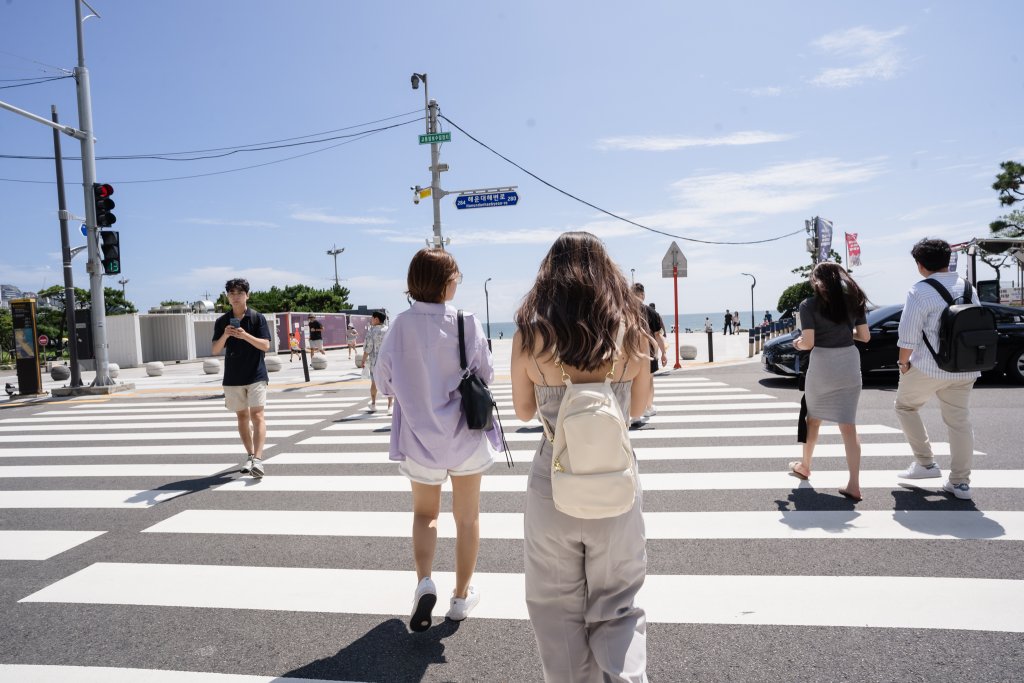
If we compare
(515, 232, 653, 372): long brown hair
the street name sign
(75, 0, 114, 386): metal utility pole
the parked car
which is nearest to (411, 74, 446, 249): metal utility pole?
the street name sign

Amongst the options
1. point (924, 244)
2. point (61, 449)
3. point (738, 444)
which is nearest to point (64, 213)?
point (61, 449)

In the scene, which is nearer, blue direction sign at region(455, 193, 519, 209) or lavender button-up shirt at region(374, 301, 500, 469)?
lavender button-up shirt at region(374, 301, 500, 469)

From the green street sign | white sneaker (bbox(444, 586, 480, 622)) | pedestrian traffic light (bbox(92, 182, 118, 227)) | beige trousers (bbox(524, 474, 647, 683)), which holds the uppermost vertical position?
the green street sign

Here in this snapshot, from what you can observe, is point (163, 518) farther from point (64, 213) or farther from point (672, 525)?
point (64, 213)

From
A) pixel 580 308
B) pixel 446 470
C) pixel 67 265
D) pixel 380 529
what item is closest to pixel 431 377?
pixel 446 470

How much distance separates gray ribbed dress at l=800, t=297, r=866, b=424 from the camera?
14.9ft

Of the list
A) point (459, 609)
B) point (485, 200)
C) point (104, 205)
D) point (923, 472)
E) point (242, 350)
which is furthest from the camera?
point (485, 200)

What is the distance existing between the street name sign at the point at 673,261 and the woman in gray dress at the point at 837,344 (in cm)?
1160

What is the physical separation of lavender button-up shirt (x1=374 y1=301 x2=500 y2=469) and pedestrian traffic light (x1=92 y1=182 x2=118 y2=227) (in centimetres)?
1453

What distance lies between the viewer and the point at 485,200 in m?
16.8

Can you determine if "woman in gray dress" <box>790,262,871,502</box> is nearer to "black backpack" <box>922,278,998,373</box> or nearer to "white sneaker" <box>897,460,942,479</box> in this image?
"black backpack" <box>922,278,998,373</box>

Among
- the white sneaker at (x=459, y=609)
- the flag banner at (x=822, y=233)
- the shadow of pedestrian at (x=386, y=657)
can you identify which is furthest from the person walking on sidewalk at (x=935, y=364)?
the flag banner at (x=822, y=233)

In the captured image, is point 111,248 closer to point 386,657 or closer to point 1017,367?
point 386,657

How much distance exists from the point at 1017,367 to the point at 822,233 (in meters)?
18.5
